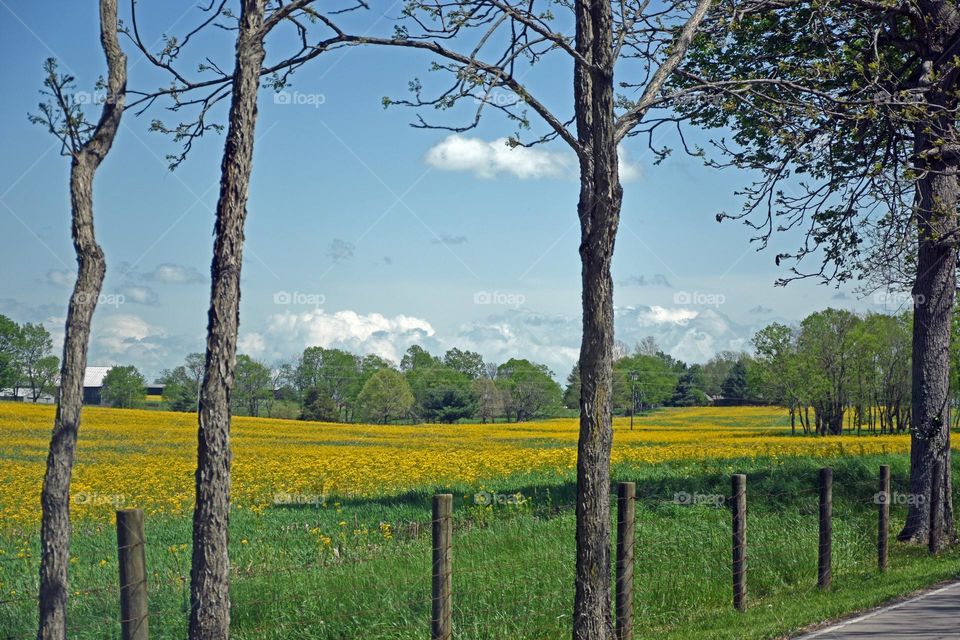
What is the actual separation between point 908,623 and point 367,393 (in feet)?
297

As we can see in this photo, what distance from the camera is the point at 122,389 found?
9606 cm

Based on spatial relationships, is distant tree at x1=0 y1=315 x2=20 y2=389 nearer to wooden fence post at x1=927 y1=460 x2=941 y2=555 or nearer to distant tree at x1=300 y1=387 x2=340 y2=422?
distant tree at x1=300 y1=387 x2=340 y2=422

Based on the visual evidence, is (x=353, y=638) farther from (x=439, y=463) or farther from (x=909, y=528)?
(x=439, y=463)

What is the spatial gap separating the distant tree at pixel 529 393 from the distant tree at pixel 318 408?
84.8 feet

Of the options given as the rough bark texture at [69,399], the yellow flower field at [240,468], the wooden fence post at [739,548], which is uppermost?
the rough bark texture at [69,399]

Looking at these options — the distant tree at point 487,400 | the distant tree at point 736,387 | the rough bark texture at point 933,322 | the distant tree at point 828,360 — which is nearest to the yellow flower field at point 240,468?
the rough bark texture at point 933,322

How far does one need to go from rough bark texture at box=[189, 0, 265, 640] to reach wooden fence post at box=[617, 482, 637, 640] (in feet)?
12.2

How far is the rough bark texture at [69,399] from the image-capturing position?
6.58m

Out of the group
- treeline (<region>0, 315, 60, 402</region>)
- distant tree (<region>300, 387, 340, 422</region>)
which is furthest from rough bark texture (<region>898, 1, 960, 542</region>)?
distant tree (<region>300, 387, 340, 422</region>)

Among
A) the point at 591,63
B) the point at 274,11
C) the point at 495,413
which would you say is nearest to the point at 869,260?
the point at 591,63

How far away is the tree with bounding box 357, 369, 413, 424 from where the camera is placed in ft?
→ 319

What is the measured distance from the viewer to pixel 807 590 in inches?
446

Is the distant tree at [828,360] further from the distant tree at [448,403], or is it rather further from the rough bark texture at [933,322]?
the rough bark texture at [933,322]

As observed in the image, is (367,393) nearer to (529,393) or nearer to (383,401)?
(383,401)
